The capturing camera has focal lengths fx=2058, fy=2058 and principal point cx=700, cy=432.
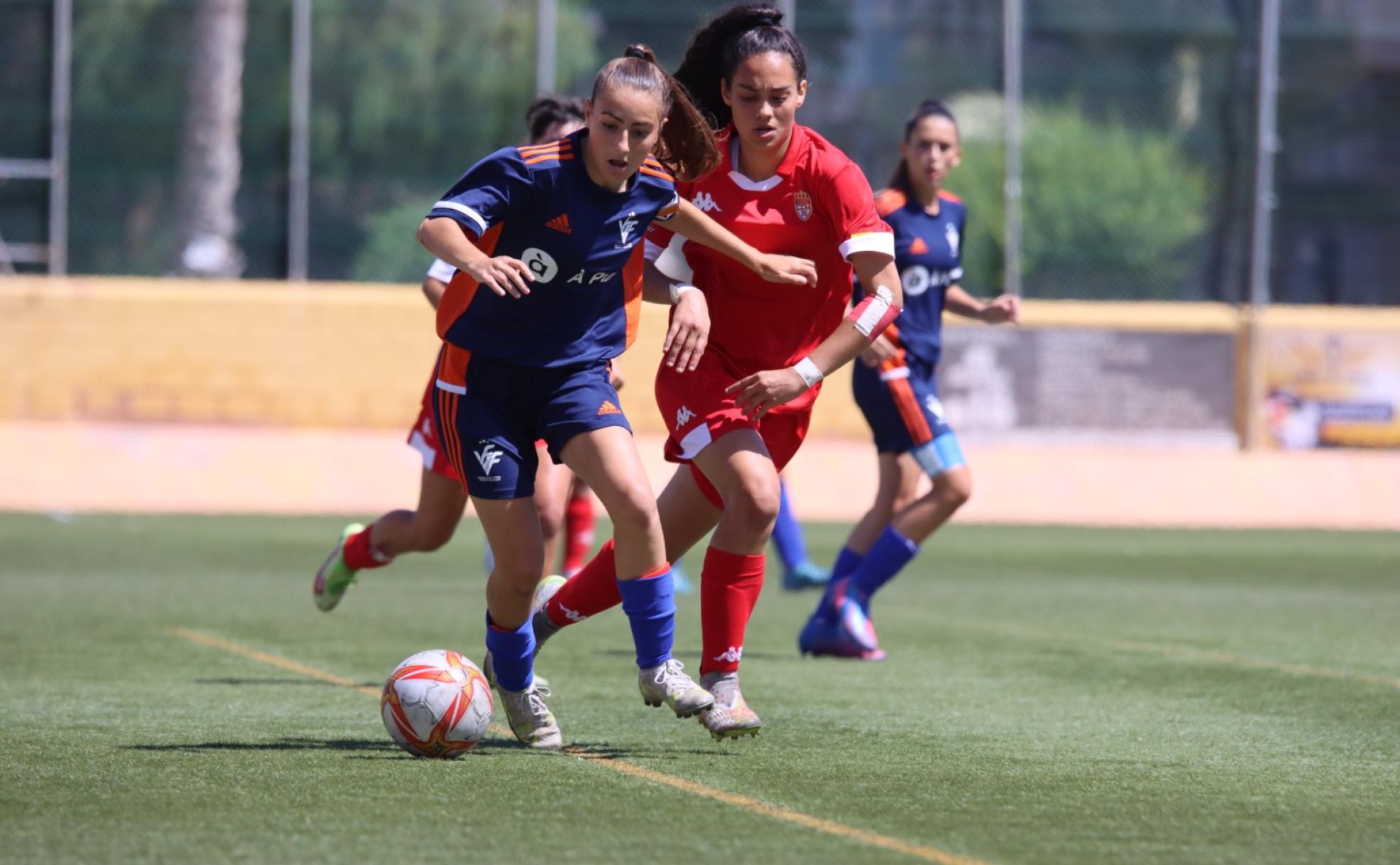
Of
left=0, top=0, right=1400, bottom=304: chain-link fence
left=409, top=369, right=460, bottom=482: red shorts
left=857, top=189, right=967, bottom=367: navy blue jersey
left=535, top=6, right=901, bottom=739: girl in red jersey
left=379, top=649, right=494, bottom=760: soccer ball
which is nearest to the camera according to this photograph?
left=379, top=649, right=494, bottom=760: soccer ball

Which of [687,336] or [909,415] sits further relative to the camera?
[909,415]

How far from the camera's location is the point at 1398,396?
2103cm

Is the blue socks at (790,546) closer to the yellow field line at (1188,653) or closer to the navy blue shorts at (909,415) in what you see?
the yellow field line at (1188,653)

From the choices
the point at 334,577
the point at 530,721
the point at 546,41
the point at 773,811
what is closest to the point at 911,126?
the point at 334,577

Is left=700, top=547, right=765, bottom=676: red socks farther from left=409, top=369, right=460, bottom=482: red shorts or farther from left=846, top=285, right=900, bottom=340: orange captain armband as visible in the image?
left=409, top=369, right=460, bottom=482: red shorts

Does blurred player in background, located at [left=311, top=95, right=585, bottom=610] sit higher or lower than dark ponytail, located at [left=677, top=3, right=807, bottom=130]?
lower

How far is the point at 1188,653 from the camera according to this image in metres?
8.98

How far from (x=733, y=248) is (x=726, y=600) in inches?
40.4

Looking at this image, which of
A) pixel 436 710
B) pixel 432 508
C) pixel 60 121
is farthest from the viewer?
pixel 60 121

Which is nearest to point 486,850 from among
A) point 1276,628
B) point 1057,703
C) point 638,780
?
point 638,780

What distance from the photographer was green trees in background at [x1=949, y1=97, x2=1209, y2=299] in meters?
22.5

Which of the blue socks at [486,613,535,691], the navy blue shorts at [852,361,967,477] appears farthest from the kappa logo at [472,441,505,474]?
the navy blue shorts at [852,361,967,477]

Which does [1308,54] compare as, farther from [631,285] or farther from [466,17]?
[631,285]

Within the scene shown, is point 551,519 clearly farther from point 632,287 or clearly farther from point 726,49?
point 726,49
